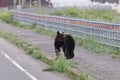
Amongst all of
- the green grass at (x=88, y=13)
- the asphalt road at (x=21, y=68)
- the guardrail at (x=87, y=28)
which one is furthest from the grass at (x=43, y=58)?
the green grass at (x=88, y=13)

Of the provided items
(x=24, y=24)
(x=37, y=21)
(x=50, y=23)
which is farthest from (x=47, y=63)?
Result: (x=24, y=24)

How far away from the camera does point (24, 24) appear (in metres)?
34.7

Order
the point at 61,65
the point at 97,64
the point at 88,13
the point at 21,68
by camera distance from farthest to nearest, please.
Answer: the point at 88,13
the point at 21,68
the point at 97,64
the point at 61,65

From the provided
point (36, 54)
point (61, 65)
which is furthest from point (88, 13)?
point (61, 65)

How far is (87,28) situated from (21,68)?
680cm

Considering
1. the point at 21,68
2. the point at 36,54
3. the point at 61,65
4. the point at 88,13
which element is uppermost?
the point at 61,65

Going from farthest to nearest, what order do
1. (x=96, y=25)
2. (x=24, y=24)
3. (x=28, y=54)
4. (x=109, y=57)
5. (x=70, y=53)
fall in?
1. (x=24, y=24)
2. (x=96, y=25)
3. (x=28, y=54)
4. (x=109, y=57)
5. (x=70, y=53)

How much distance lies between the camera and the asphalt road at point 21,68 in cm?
1212

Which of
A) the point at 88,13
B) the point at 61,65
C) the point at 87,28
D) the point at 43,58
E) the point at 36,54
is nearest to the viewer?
the point at 61,65

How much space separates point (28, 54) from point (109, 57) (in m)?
3.76

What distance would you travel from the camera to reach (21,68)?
13836 mm

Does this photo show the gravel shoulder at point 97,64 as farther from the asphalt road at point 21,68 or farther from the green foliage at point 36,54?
the asphalt road at point 21,68

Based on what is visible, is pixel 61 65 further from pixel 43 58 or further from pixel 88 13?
pixel 88 13

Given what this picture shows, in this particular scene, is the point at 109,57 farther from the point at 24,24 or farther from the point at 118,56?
the point at 24,24
